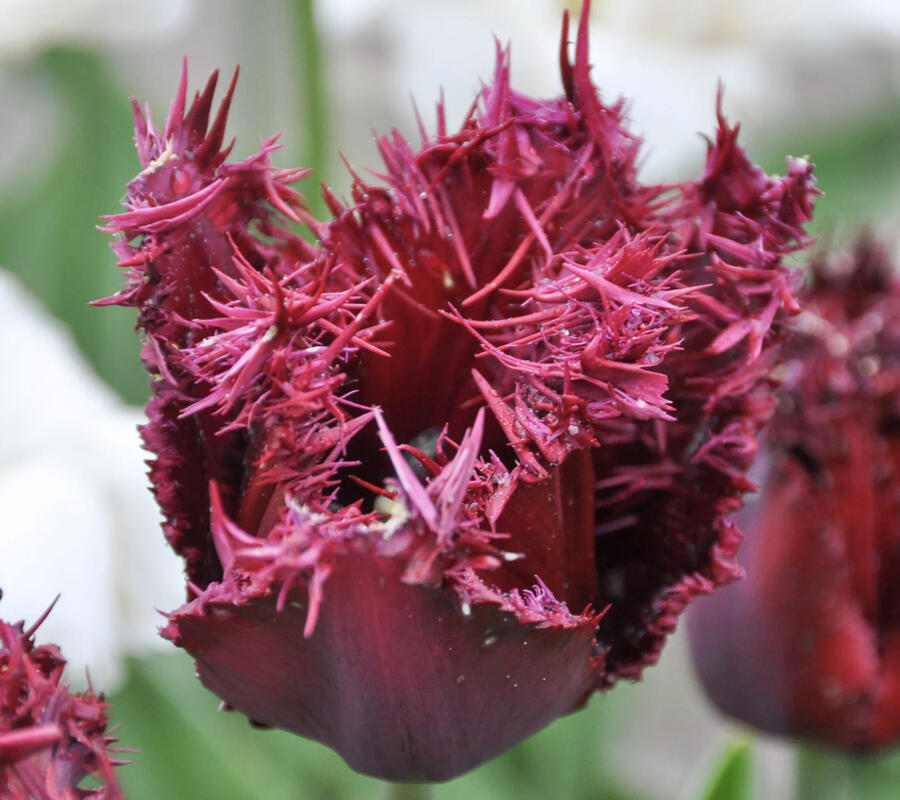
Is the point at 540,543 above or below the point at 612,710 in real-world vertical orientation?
above

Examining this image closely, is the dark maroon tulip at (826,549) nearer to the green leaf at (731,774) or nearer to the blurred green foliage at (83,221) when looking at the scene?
the green leaf at (731,774)

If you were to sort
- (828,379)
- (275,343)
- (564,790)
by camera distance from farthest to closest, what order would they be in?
(564,790)
(828,379)
(275,343)

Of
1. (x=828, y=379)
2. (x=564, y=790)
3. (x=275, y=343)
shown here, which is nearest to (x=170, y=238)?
(x=275, y=343)

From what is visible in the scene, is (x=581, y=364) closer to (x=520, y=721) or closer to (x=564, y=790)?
(x=520, y=721)

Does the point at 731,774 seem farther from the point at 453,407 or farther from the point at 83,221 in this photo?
the point at 83,221

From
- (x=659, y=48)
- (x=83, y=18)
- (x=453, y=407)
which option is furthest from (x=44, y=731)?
(x=659, y=48)

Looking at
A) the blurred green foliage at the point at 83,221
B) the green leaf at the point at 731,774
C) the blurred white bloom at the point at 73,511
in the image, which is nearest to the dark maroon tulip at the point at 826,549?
the green leaf at the point at 731,774
